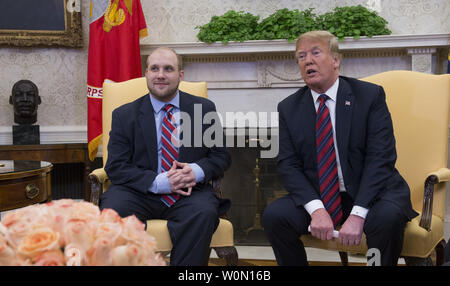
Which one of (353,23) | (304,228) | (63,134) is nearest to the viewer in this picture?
(304,228)

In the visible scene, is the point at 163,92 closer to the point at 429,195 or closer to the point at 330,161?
the point at 330,161

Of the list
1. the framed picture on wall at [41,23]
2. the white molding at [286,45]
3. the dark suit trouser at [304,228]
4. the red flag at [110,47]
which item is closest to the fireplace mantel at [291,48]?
the white molding at [286,45]

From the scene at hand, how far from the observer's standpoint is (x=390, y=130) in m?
2.16

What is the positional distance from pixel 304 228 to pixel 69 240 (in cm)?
145

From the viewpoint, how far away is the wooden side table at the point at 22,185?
206 centimetres

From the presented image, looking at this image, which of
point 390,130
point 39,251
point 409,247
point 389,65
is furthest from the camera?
point 389,65

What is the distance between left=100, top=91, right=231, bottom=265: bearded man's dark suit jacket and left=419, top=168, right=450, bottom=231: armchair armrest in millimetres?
1031

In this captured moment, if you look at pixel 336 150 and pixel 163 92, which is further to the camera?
pixel 163 92

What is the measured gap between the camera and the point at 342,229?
6.34 ft

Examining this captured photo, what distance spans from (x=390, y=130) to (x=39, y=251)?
1.85 meters

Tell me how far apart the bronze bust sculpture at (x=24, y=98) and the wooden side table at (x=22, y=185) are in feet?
5.61

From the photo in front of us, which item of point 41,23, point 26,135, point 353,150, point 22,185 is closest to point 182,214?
point 22,185
